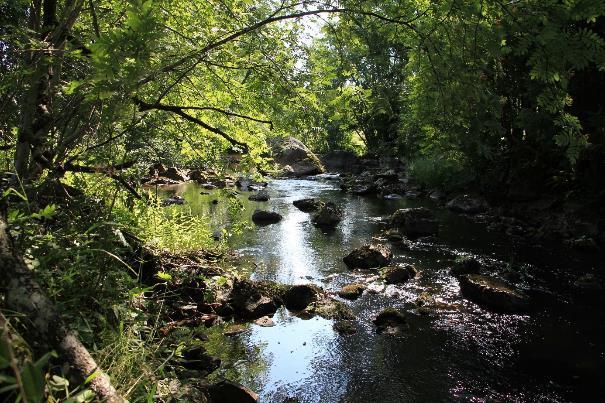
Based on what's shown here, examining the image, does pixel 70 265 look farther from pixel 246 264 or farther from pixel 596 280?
pixel 596 280

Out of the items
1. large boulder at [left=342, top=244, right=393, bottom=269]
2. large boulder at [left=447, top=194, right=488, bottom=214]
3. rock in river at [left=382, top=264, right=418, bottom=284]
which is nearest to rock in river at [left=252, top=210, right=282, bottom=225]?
large boulder at [left=342, top=244, right=393, bottom=269]

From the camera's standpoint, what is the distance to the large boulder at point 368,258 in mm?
10633

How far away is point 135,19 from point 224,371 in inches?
192

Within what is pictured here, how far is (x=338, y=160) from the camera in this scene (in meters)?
35.6

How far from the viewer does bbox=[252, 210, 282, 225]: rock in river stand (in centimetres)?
1576

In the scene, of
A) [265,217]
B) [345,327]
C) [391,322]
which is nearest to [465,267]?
[391,322]

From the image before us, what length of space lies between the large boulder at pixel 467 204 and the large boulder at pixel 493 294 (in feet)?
30.2

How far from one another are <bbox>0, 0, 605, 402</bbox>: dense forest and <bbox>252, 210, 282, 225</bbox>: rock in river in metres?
2.90

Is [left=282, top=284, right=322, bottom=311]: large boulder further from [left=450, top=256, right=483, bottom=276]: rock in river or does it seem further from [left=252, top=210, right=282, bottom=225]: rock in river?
[left=252, top=210, right=282, bottom=225]: rock in river

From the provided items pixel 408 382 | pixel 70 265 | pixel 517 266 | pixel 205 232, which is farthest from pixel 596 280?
pixel 70 265

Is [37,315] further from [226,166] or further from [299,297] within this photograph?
[299,297]

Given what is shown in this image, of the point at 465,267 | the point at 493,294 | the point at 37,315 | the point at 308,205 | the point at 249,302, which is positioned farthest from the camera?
the point at 308,205

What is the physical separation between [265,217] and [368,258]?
6.10 m

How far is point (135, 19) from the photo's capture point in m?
1.98
